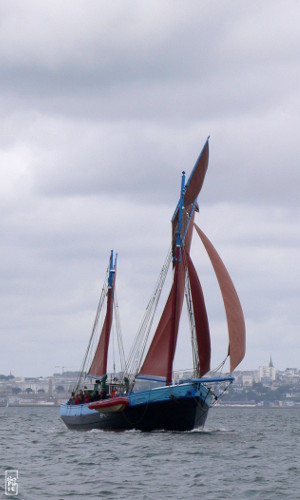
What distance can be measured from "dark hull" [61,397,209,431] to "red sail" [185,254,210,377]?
2.63 m

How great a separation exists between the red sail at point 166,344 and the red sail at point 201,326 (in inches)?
41.8

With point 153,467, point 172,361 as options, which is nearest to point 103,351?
point 172,361

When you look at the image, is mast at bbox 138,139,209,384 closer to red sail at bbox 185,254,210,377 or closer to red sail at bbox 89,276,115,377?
red sail at bbox 185,254,210,377

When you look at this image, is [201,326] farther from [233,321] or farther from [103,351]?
[103,351]

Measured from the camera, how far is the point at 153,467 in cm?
4759

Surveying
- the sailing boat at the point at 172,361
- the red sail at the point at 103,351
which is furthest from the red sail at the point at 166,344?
the red sail at the point at 103,351

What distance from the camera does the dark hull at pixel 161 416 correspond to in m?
66.1

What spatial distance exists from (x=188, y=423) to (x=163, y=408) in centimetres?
213

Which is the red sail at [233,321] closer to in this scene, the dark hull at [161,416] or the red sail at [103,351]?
the dark hull at [161,416]

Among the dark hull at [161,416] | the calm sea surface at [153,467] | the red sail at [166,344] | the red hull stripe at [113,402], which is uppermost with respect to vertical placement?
the red sail at [166,344]

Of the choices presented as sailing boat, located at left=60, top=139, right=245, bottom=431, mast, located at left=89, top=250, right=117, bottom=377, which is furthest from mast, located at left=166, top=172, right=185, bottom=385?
mast, located at left=89, top=250, right=117, bottom=377

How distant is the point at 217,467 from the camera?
160 ft

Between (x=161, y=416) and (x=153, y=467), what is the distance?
62.3 ft

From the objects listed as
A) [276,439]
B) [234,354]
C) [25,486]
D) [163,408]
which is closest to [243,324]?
[234,354]
